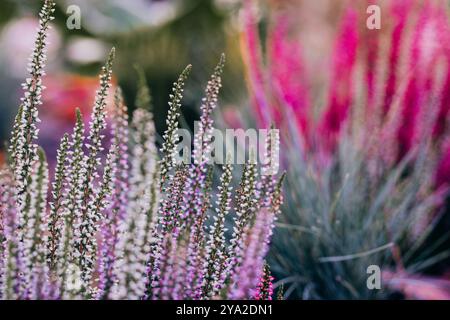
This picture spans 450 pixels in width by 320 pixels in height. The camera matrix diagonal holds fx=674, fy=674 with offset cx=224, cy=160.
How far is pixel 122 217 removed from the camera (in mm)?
604

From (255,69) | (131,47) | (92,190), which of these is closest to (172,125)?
(92,190)

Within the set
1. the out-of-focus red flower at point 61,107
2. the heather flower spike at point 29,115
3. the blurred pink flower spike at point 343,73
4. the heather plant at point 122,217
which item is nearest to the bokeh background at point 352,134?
the blurred pink flower spike at point 343,73

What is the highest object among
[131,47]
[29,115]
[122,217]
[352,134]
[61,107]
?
[131,47]

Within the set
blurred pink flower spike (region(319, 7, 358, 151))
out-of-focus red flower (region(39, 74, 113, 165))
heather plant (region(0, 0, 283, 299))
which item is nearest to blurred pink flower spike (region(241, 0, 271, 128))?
blurred pink flower spike (region(319, 7, 358, 151))

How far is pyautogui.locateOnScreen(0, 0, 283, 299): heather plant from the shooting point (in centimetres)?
58

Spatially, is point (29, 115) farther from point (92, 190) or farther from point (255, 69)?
point (255, 69)

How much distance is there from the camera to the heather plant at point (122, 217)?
0.58m

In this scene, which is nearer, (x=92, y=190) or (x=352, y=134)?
(x=92, y=190)

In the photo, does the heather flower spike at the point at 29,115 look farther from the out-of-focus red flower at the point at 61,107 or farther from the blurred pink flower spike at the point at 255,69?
the out-of-focus red flower at the point at 61,107

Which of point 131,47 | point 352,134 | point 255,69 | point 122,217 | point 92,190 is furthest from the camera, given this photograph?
point 131,47

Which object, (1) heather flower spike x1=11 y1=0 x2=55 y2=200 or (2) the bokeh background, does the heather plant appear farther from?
(2) the bokeh background

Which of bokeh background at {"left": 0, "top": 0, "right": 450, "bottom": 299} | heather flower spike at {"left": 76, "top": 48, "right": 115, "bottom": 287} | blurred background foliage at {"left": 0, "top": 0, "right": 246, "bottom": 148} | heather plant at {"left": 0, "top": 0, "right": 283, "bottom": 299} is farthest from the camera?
blurred background foliage at {"left": 0, "top": 0, "right": 246, "bottom": 148}

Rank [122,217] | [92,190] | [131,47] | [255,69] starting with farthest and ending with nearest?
[131,47]
[255,69]
[92,190]
[122,217]

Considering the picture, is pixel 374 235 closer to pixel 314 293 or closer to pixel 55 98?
pixel 314 293
